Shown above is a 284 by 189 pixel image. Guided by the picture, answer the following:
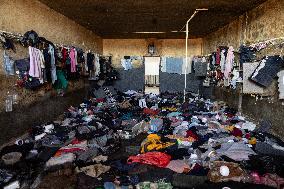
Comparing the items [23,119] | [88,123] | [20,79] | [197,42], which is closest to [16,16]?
[20,79]

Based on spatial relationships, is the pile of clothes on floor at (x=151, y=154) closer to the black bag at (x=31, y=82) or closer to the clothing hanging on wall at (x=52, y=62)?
the black bag at (x=31, y=82)

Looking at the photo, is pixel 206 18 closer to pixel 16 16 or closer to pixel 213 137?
pixel 213 137

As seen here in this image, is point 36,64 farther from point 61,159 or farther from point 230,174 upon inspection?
point 230,174

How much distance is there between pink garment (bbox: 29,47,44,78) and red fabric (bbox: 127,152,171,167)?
10.2ft

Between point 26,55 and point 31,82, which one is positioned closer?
point 31,82

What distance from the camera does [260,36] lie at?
7719 millimetres

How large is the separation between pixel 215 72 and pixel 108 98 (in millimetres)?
5355

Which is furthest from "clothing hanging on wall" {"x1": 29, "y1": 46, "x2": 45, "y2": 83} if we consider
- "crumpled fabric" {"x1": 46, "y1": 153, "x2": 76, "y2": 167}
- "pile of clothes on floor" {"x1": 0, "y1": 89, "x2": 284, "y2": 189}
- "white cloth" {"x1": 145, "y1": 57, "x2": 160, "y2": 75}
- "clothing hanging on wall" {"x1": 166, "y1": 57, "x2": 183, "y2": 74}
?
"white cloth" {"x1": 145, "y1": 57, "x2": 160, "y2": 75}

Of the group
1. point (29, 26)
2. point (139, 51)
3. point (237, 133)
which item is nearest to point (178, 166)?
point (237, 133)

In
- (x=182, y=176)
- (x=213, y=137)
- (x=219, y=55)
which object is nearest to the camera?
(x=182, y=176)

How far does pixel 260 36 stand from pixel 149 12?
3493 millimetres

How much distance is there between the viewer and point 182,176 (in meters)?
4.36

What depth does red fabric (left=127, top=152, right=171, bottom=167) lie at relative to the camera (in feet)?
16.9

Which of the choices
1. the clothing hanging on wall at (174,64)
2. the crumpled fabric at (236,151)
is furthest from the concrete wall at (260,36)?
the clothing hanging on wall at (174,64)
